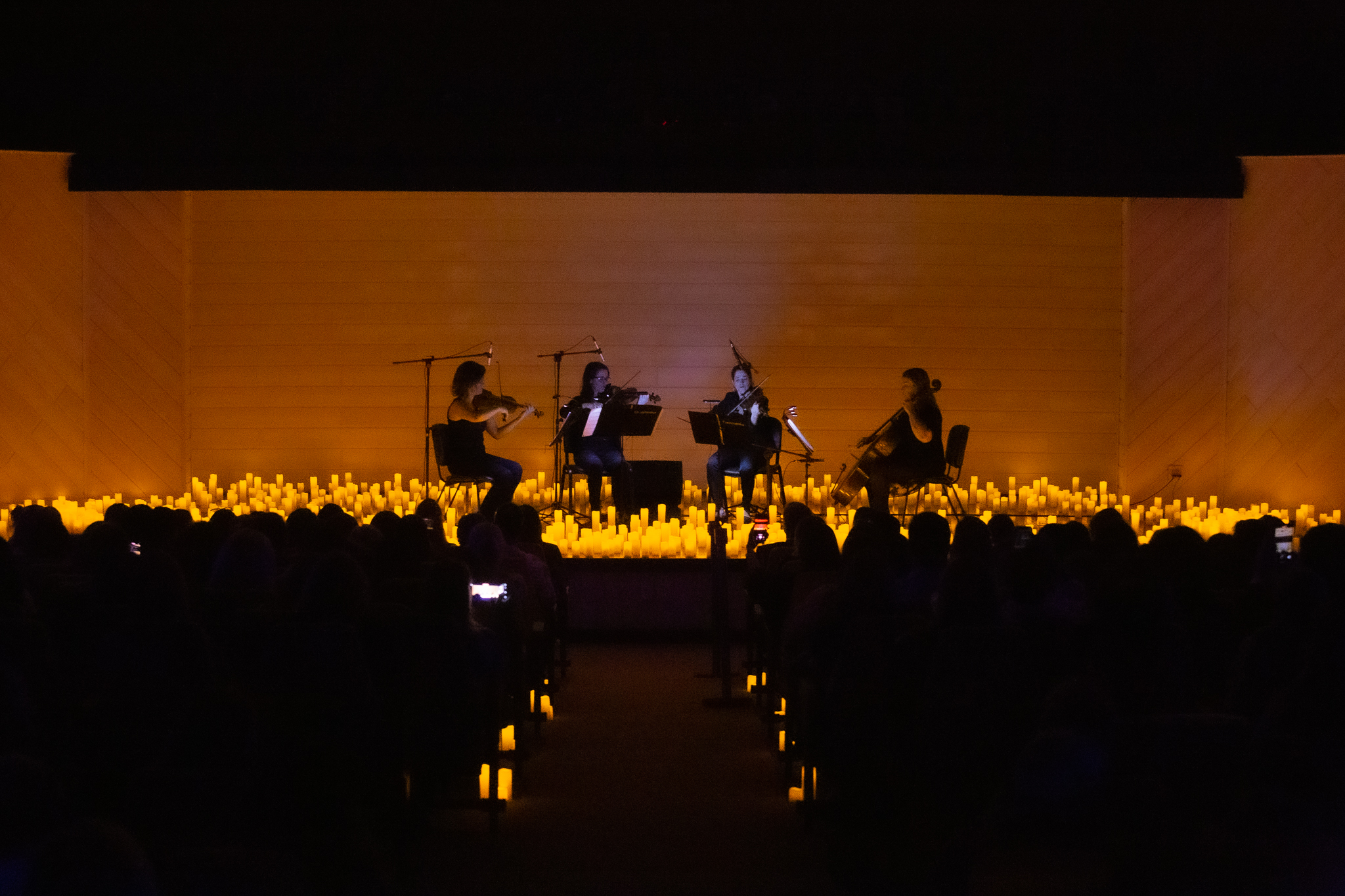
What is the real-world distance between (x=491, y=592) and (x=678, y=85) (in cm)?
488

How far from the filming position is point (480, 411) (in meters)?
8.66

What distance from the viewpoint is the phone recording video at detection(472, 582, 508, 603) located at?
4.21 meters

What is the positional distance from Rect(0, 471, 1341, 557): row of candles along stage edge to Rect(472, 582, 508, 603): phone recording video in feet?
10.4

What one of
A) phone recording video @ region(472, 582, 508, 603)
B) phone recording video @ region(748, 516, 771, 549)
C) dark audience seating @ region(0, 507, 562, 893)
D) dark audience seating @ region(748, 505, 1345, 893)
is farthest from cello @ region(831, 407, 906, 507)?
phone recording video @ region(472, 582, 508, 603)

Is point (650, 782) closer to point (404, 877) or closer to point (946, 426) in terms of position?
point (404, 877)

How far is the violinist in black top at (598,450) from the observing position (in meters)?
8.87

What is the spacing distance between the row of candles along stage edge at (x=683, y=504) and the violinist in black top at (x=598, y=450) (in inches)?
6.3

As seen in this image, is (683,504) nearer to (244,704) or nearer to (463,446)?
(463,446)

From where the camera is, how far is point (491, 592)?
425cm

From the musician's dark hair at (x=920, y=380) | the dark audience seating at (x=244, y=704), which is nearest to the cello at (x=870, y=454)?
the musician's dark hair at (x=920, y=380)

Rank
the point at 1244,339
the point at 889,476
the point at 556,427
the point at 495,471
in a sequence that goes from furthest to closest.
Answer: the point at 1244,339, the point at 556,427, the point at 495,471, the point at 889,476

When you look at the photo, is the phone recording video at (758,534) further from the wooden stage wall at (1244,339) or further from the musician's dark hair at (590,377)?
the wooden stage wall at (1244,339)

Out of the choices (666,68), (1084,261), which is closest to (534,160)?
(666,68)

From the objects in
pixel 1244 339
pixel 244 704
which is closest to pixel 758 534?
pixel 244 704
